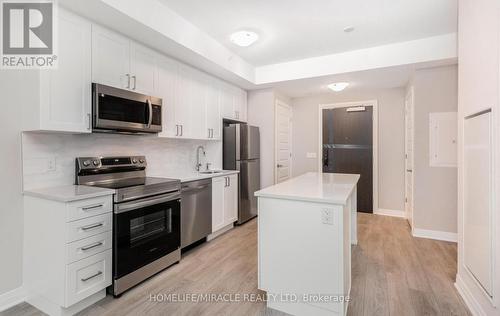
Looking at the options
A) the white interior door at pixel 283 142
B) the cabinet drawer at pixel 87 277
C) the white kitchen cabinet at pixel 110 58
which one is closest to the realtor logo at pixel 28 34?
the white kitchen cabinet at pixel 110 58

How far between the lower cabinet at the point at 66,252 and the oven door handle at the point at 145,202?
0.08m

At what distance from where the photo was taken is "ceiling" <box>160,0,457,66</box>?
249cm

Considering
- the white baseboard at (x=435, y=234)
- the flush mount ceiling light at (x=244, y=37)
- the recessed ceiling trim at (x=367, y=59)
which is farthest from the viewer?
the white baseboard at (x=435, y=234)

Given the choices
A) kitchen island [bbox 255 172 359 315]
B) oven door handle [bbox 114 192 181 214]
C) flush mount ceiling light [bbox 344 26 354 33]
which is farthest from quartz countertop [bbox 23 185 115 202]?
flush mount ceiling light [bbox 344 26 354 33]

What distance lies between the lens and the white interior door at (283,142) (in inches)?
192

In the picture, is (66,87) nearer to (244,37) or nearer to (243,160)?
(244,37)

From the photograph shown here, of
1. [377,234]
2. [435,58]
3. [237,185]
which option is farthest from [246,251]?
[435,58]

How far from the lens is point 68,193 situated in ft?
6.31

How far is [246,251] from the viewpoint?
306 centimetres

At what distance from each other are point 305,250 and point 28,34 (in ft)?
9.34

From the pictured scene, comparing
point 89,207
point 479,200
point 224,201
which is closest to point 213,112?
point 224,201

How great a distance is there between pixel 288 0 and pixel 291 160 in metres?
3.54

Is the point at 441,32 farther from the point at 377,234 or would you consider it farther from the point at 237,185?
the point at 237,185

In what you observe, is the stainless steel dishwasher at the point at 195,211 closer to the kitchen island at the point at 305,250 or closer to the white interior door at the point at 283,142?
the kitchen island at the point at 305,250
